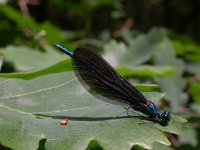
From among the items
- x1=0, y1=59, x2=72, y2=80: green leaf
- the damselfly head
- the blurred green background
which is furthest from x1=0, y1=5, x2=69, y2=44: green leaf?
the damselfly head

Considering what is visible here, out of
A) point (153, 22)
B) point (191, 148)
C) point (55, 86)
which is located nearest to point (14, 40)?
point (191, 148)

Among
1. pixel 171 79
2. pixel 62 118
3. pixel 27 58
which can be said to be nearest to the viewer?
pixel 62 118

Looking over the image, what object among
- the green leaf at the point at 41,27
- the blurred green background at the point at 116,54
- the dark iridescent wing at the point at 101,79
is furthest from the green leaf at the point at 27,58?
the dark iridescent wing at the point at 101,79

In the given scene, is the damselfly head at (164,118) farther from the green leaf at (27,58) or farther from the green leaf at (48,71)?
the green leaf at (27,58)

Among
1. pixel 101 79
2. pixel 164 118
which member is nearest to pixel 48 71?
pixel 101 79

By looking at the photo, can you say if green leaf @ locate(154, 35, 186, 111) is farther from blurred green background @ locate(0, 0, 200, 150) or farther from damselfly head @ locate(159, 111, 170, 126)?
damselfly head @ locate(159, 111, 170, 126)

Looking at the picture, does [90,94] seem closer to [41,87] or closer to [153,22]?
[41,87]

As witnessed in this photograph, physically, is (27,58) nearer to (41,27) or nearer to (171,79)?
(41,27)
